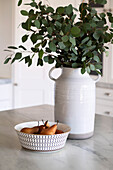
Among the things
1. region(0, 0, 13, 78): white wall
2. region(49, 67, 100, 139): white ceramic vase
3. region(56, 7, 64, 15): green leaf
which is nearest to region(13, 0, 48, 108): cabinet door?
region(0, 0, 13, 78): white wall

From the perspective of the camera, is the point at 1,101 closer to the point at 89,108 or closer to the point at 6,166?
the point at 89,108

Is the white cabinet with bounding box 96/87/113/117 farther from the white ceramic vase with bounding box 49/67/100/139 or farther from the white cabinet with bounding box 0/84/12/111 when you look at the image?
the white ceramic vase with bounding box 49/67/100/139

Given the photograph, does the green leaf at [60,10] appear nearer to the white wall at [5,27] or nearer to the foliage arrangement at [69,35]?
the foliage arrangement at [69,35]

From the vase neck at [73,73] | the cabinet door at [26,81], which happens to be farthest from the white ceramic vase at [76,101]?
the cabinet door at [26,81]

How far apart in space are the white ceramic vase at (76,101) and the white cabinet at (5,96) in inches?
91.7

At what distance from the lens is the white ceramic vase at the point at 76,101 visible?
1.31 m

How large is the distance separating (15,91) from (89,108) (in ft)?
7.91

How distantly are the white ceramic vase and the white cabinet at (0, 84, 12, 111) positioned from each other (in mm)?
2329

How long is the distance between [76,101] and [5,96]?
242 cm

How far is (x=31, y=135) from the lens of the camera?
1.12 metres

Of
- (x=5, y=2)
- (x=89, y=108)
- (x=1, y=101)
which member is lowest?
(x=1, y=101)

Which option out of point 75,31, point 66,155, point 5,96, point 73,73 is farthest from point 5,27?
point 66,155

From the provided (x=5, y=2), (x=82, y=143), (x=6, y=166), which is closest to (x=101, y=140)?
(x=82, y=143)

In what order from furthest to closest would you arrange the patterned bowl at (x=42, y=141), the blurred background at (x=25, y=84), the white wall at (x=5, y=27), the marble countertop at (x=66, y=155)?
the white wall at (x=5, y=27)
the blurred background at (x=25, y=84)
the patterned bowl at (x=42, y=141)
the marble countertop at (x=66, y=155)
